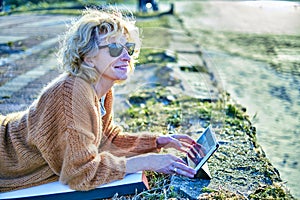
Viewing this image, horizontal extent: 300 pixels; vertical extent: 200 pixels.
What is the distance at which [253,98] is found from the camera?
16.1 ft

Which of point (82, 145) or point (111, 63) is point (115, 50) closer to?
point (111, 63)

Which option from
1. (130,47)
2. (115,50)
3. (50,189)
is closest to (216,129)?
(130,47)

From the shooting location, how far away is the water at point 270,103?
3504 mm

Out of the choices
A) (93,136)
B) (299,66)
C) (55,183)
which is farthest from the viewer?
(299,66)

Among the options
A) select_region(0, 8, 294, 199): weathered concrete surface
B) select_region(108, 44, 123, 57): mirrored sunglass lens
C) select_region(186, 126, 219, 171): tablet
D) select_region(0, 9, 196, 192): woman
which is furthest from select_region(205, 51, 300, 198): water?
select_region(108, 44, 123, 57): mirrored sunglass lens

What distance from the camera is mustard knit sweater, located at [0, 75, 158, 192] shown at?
215cm

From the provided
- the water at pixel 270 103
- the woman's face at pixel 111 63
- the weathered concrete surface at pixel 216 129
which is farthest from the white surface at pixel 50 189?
the water at pixel 270 103

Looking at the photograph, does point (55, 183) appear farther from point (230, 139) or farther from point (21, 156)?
point (230, 139)

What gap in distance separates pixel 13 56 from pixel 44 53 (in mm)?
568

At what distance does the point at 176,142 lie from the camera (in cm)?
267

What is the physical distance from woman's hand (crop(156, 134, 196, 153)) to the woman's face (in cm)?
53

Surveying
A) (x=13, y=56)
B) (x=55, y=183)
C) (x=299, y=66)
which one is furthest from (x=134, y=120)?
(x=299, y=66)

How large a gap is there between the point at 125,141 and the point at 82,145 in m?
0.61

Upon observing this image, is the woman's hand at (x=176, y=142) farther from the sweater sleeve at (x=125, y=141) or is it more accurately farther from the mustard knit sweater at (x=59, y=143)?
the mustard knit sweater at (x=59, y=143)
